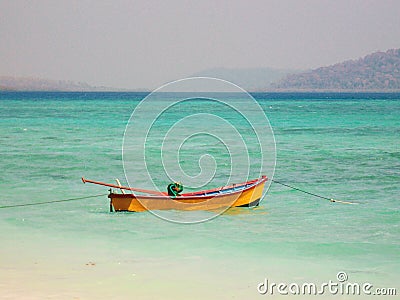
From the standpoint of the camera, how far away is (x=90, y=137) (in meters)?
39.7

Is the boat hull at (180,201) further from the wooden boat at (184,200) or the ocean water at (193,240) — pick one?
the ocean water at (193,240)

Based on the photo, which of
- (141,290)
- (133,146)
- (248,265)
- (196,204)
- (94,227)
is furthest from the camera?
(133,146)

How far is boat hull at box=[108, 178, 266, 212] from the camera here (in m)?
15.4

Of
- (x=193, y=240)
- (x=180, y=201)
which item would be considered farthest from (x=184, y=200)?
(x=193, y=240)

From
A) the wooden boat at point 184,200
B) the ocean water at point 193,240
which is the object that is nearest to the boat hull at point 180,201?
the wooden boat at point 184,200

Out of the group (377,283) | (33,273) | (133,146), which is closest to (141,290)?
(33,273)

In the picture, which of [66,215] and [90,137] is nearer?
[66,215]

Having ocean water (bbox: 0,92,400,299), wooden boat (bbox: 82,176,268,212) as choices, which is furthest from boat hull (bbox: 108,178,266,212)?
ocean water (bbox: 0,92,400,299)

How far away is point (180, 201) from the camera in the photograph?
15.5 m

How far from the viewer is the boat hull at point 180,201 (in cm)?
1538

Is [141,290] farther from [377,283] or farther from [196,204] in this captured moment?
[196,204]

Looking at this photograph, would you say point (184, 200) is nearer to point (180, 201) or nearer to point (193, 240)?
point (180, 201)

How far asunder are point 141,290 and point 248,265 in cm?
217

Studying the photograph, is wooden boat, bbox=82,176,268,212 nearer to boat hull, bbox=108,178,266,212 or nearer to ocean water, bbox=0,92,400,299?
boat hull, bbox=108,178,266,212
